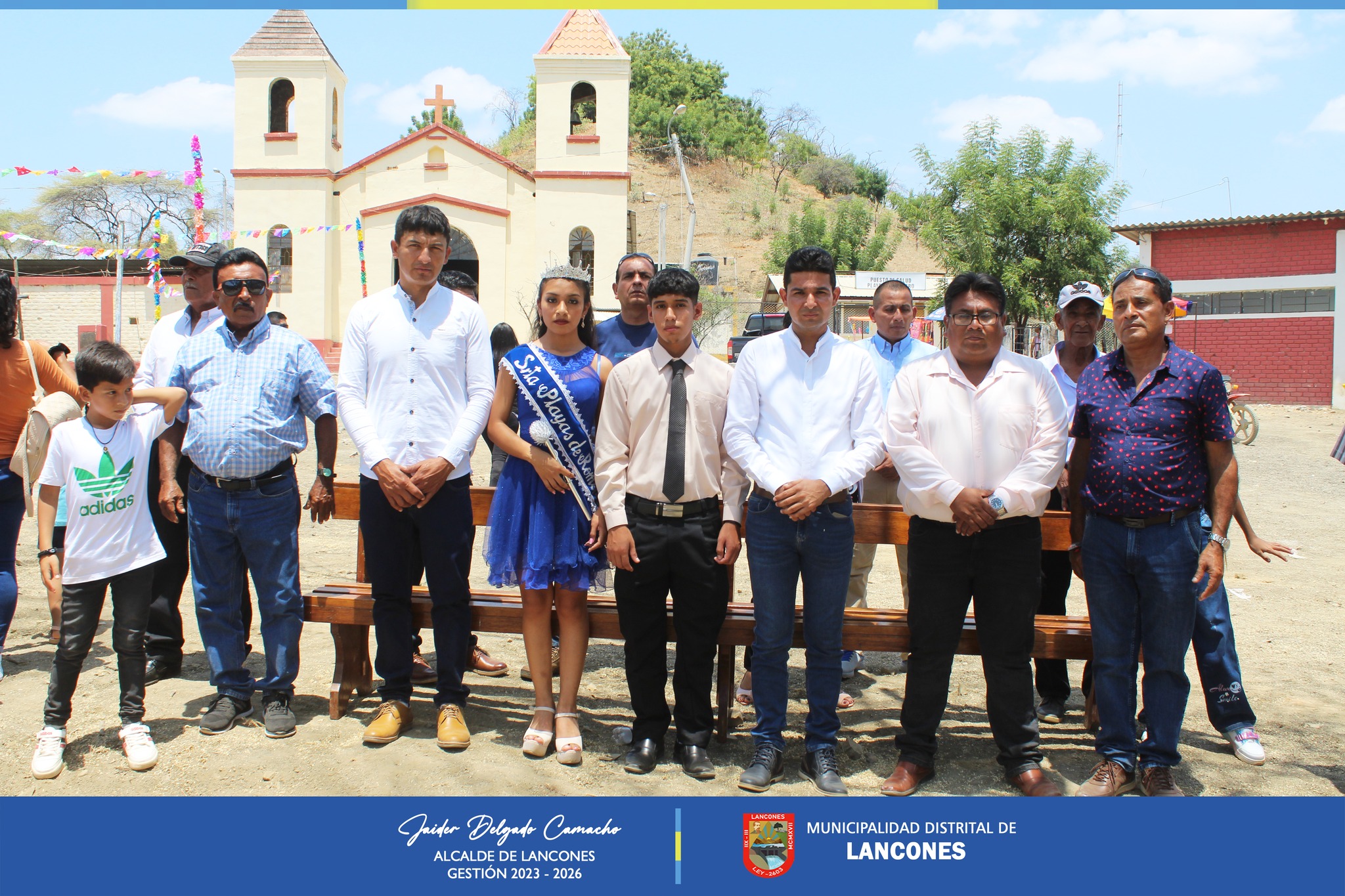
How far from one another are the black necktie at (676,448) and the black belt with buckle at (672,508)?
0.13 feet

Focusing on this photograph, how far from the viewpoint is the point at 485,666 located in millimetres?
5102

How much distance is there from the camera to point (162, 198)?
145 ft

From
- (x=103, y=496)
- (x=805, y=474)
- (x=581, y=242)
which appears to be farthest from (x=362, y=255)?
(x=805, y=474)

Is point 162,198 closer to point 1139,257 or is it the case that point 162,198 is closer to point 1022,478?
point 1139,257

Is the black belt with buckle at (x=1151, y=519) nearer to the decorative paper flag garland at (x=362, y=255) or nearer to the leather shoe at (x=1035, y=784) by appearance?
the leather shoe at (x=1035, y=784)

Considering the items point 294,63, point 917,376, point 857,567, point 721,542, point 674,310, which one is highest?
point 294,63

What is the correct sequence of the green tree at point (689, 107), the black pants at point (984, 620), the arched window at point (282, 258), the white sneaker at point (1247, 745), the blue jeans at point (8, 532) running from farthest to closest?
the green tree at point (689, 107) → the arched window at point (282, 258) → the blue jeans at point (8, 532) → the white sneaker at point (1247, 745) → the black pants at point (984, 620)

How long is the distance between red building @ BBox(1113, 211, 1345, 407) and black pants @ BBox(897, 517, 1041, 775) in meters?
23.9

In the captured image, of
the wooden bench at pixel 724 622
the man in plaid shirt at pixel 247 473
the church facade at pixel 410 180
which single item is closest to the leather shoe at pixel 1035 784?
the wooden bench at pixel 724 622

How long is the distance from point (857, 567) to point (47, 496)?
12.5 ft

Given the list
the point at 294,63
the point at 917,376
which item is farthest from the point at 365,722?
the point at 294,63

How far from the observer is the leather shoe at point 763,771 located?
3578 millimetres

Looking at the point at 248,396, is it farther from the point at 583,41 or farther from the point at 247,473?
the point at 583,41

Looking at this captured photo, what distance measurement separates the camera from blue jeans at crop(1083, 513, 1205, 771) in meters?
3.48
